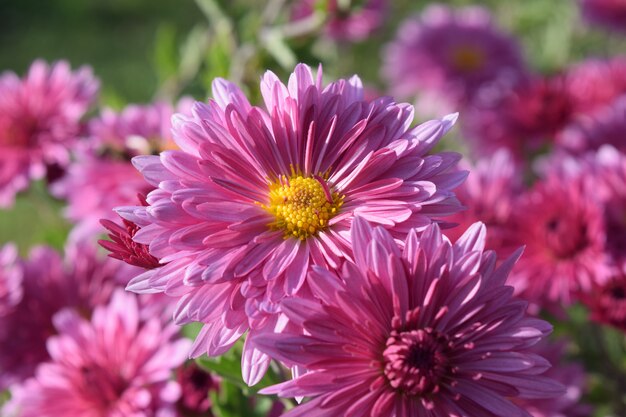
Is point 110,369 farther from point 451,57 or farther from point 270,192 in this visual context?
point 451,57

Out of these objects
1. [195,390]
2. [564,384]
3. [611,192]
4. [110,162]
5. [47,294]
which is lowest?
[564,384]

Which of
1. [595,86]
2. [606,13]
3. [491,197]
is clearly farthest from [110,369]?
[606,13]

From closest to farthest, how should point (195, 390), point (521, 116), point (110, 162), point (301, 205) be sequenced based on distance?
1. point (301, 205)
2. point (195, 390)
3. point (110, 162)
4. point (521, 116)

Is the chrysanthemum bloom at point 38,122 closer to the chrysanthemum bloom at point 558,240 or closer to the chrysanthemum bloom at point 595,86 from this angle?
the chrysanthemum bloom at point 558,240

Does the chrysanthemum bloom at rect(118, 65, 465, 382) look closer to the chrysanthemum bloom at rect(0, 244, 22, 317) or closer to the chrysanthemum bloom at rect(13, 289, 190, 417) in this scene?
the chrysanthemum bloom at rect(13, 289, 190, 417)

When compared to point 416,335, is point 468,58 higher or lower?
lower

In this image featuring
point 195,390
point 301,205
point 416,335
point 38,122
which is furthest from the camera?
point 38,122

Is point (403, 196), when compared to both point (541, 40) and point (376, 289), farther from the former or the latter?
point (541, 40)
